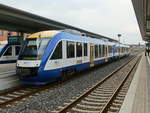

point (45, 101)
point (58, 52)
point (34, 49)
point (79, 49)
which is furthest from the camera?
point (79, 49)

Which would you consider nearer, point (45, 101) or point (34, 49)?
point (45, 101)

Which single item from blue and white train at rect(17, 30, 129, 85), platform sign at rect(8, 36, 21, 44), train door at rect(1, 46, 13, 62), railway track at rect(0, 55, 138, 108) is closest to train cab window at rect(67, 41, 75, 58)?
blue and white train at rect(17, 30, 129, 85)

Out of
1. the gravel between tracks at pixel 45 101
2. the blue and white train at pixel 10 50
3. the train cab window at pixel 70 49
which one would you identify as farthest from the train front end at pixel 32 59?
the blue and white train at pixel 10 50

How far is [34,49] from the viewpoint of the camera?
1088 cm

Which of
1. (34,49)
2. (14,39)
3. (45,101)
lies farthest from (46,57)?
(14,39)

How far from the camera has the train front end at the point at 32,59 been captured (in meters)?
10.2

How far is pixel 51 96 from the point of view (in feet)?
29.3

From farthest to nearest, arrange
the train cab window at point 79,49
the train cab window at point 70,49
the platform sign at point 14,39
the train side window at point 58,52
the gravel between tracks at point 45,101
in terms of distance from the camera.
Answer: the platform sign at point 14,39 → the train cab window at point 79,49 → the train cab window at point 70,49 → the train side window at point 58,52 → the gravel between tracks at point 45,101

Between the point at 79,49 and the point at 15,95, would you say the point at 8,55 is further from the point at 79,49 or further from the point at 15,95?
the point at 15,95

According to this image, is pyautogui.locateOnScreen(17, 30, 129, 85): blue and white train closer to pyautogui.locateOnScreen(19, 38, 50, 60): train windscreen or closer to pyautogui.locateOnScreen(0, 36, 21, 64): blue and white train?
pyautogui.locateOnScreen(19, 38, 50, 60): train windscreen

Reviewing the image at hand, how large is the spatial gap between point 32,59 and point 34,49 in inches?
24.5

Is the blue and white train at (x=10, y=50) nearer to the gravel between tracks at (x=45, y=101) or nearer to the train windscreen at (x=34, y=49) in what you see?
the train windscreen at (x=34, y=49)

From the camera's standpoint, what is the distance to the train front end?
402 inches

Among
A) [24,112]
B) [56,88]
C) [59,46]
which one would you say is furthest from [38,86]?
[24,112]
